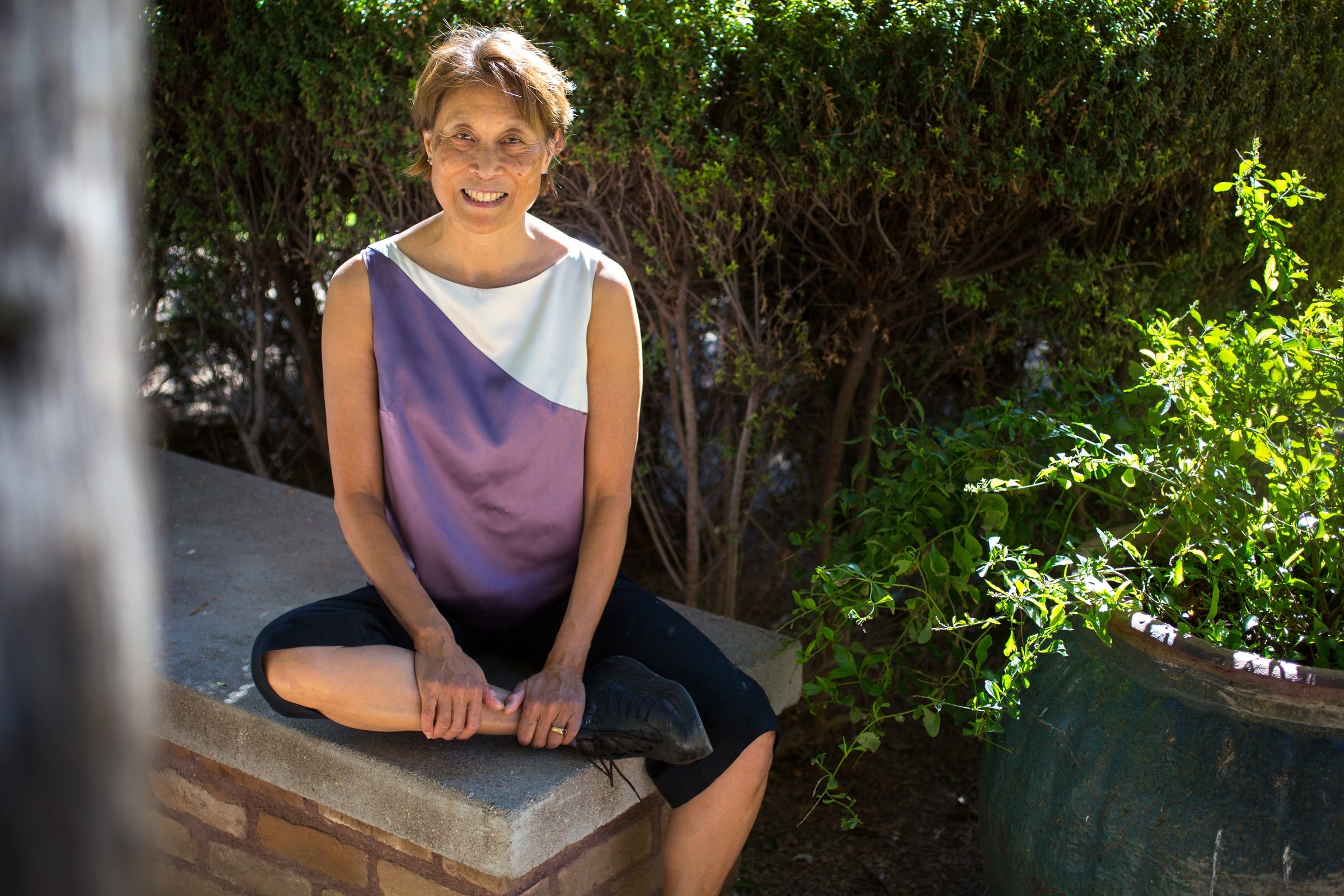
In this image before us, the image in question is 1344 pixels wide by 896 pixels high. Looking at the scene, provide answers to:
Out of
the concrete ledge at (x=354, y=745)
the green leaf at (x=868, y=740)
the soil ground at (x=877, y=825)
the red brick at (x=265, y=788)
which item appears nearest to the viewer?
the concrete ledge at (x=354, y=745)

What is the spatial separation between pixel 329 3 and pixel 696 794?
2.37 metres

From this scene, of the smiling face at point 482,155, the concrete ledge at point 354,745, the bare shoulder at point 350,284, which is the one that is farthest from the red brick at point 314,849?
the smiling face at point 482,155

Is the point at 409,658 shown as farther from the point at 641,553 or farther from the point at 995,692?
the point at 641,553

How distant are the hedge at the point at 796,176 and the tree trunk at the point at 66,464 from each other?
2165 millimetres

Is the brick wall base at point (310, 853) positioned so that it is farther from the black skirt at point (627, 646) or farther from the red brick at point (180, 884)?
the black skirt at point (627, 646)

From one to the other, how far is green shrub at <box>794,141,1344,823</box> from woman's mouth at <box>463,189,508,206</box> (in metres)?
0.98

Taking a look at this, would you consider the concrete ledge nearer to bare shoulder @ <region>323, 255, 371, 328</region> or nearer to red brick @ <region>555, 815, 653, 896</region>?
red brick @ <region>555, 815, 653, 896</region>

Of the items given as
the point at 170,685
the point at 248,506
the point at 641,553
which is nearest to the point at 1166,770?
the point at 170,685

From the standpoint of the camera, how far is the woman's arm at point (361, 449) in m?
2.14

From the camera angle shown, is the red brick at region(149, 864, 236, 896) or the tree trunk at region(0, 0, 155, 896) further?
the red brick at region(149, 864, 236, 896)

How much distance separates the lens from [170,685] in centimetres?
237

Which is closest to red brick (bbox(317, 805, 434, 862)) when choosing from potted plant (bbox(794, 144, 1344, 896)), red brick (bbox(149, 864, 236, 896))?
red brick (bbox(149, 864, 236, 896))

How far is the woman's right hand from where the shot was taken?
1.99m

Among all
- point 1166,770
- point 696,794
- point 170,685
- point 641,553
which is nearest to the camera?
point 1166,770
